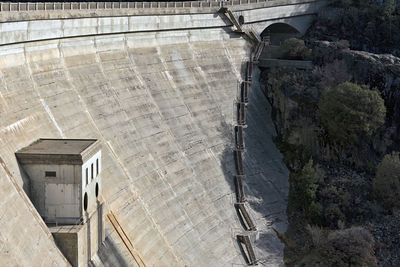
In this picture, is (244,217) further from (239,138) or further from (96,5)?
(96,5)

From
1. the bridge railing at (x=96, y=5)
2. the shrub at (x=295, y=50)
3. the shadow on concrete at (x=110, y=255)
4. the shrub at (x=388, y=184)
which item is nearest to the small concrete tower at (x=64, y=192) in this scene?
the shadow on concrete at (x=110, y=255)

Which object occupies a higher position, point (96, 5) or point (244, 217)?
point (96, 5)

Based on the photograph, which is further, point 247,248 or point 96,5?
point 96,5

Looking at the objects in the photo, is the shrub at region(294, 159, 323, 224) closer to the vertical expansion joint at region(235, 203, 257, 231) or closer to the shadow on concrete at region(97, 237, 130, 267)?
the vertical expansion joint at region(235, 203, 257, 231)

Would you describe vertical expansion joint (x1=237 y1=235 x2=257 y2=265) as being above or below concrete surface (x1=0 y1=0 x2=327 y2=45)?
below

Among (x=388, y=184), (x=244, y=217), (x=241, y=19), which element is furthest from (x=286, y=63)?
(x=244, y=217)

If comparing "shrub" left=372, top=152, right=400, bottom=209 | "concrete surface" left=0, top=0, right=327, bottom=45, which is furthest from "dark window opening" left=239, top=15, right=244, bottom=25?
"shrub" left=372, top=152, right=400, bottom=209
